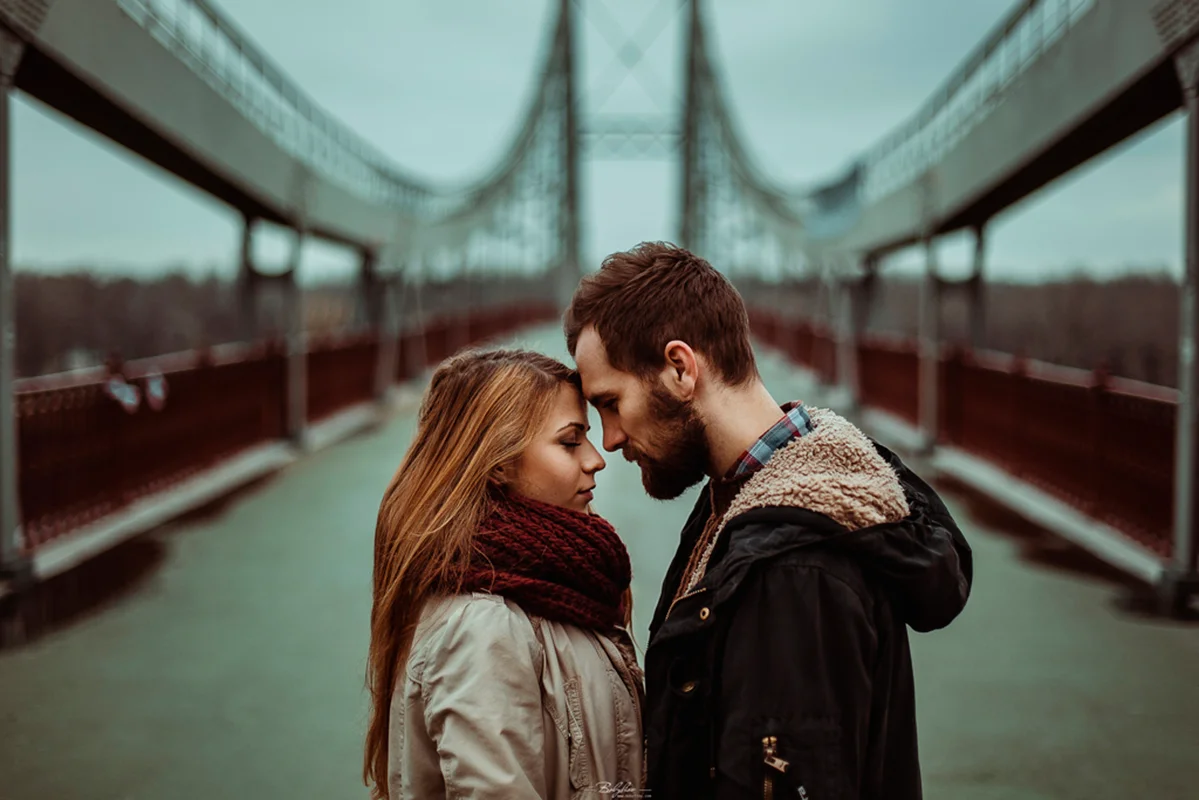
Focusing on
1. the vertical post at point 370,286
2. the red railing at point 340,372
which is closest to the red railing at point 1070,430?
the red railing at point 340,372

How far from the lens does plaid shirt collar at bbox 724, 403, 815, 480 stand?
1.77 m

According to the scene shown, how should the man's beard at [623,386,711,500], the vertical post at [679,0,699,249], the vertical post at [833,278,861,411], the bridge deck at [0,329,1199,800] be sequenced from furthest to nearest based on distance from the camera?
1. the vertical post at [679,0,699,249]
2. the vertical post at [833,278,861,411]
3. the bridge deck at [0,329,1199,800]
4. the man's beard at [623,386,711,500]

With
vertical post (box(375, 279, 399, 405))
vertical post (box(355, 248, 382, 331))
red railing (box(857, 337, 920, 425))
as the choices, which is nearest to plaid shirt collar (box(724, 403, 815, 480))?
red railing (box(857, 337, 920, 425))

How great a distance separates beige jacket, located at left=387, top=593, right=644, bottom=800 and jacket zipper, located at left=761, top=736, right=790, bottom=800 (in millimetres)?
372

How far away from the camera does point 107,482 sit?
7785 mm

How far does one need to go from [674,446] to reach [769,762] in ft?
1.71

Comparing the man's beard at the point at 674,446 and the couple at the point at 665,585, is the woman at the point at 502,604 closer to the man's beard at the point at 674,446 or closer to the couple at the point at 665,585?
the couple at the point at 665,585

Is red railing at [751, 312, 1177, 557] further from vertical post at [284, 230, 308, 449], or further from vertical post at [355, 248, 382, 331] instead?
vertical post at [355, 248, 382, 331]

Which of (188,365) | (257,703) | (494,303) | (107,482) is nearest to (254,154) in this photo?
(188,365)

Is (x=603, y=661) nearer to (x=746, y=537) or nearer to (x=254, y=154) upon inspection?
(x=746, y=537)

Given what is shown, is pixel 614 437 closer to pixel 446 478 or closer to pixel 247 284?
pixel 446 478

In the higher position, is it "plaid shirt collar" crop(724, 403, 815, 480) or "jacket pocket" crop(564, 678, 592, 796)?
"plaid shirt collar" crop(724, 403, 815, 480)

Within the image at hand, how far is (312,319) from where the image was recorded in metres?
38.5

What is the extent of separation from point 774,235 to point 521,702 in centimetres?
2849
